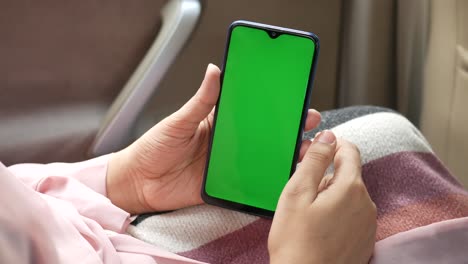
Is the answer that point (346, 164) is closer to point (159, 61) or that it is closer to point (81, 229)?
point (81, 229)

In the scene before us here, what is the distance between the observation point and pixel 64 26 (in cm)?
92

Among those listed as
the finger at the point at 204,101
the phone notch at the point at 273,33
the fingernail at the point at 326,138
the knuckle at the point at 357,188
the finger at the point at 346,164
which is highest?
the phone notch at the point at 273,33

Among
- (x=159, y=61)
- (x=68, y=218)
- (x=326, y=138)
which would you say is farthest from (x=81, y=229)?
(x=159, y=61)

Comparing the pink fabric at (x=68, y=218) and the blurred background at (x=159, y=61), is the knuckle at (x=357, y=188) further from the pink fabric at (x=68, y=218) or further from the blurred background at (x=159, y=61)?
the blurred background at (x=159, y=61)

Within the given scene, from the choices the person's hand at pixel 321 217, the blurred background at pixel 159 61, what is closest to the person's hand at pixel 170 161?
the person's hand at pixel 321 217

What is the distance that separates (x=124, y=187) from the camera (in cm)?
68

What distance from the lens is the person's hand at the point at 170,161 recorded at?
2.04ft

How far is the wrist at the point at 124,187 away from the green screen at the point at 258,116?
9cm

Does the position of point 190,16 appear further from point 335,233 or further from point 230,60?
point 335,233

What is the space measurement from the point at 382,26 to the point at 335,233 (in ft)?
2.13

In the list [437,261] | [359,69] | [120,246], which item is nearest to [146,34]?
[359,69]

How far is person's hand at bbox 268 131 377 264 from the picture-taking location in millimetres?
488

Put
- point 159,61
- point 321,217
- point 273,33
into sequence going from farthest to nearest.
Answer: point 159,61, point 273,33, point 321,217

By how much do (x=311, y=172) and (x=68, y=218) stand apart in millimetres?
224
